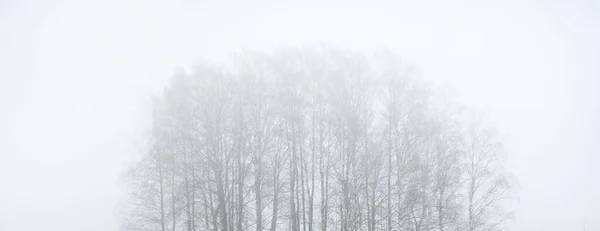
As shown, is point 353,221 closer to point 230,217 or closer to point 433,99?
point 230,217

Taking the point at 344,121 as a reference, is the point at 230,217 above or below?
below

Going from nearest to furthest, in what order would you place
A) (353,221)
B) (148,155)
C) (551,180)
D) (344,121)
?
(353,221), (344,121), (148,155), (551,180)

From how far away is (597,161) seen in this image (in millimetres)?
87250

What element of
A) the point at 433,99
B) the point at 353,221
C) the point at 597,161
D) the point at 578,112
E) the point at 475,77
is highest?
the point at 475,77

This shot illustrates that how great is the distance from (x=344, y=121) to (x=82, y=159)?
227 ft

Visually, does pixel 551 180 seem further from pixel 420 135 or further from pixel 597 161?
pixel 420 135

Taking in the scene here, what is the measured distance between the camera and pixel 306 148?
84.2ft

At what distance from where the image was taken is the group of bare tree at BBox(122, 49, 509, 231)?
24.3m

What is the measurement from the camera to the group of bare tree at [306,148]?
24.3 metres

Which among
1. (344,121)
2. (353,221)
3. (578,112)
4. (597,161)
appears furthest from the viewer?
(578,112)

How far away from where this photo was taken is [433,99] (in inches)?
1101

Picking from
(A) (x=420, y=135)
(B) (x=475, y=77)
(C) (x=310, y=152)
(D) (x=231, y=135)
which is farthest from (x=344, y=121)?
(B) (x=475, y=77)

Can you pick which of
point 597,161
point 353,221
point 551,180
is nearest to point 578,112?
point 597,161

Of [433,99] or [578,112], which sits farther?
[578,112]
